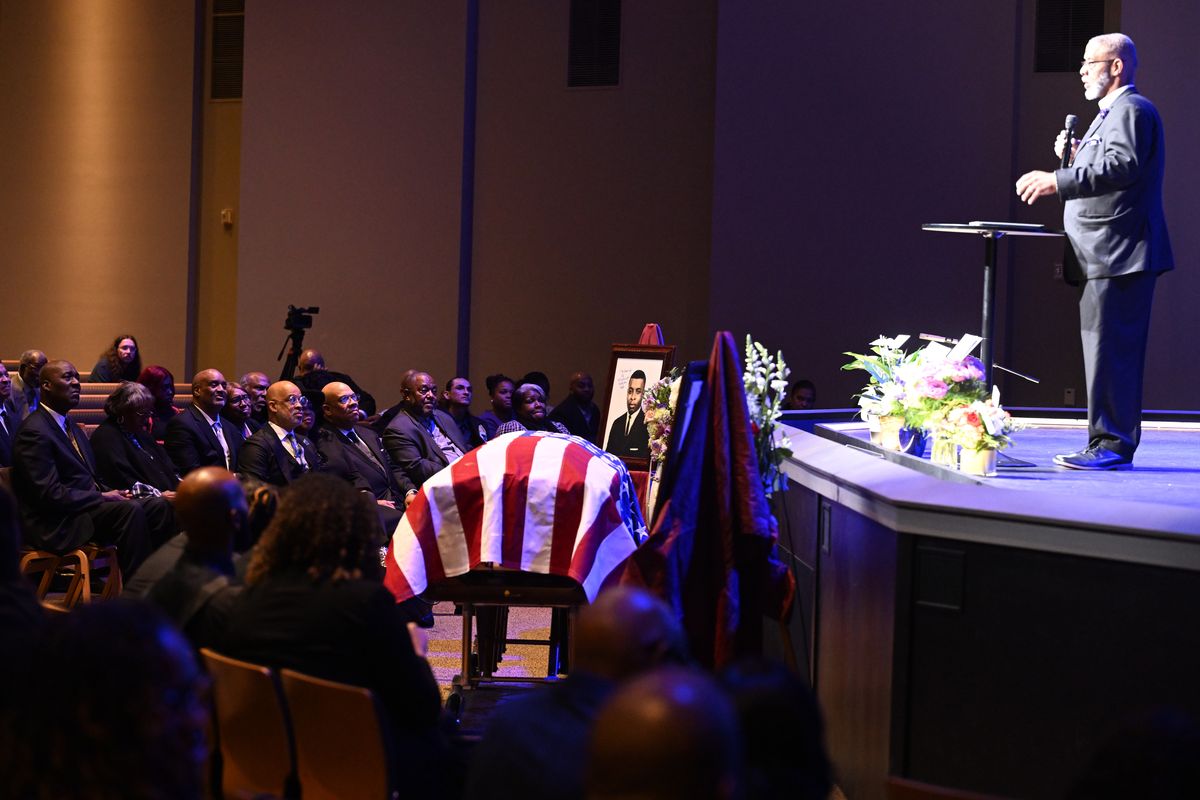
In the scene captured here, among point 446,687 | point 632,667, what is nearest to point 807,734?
point 632,667

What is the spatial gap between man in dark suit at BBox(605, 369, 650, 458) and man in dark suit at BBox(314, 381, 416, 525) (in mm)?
1391

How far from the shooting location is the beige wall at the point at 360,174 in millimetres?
12445

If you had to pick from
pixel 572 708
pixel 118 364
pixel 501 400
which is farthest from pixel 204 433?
pixel 572 708

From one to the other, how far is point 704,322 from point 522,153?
2.43 m

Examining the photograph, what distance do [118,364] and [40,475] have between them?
460 centimetres

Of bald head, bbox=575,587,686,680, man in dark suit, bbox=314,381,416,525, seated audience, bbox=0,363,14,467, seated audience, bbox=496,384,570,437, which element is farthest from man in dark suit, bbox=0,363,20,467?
bald head, bbox=575,587,686,680

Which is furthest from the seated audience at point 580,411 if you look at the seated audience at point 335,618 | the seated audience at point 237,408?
the seated audience at point 335,618

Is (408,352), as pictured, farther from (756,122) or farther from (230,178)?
(756,122)

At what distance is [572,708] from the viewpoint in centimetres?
200

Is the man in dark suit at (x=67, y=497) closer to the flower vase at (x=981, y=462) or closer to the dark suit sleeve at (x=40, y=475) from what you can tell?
the dark suit sleeve at (x=40, y=475)

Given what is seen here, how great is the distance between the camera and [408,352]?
1253cm

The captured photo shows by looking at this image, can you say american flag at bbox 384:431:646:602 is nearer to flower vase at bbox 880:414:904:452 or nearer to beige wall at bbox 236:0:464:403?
flower vase at bbox 880:414:904:452

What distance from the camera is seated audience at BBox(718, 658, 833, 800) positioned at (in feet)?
5.62

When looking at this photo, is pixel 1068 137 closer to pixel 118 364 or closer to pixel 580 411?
pixel 580 411
